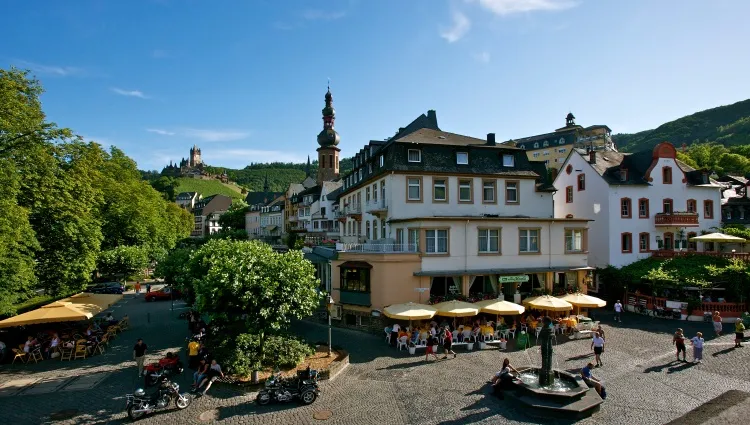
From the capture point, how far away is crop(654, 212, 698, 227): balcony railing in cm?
3381

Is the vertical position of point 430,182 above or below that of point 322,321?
above

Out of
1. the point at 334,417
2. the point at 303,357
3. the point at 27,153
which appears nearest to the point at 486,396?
the point at 334,417

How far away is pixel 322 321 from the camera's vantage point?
27828 mm

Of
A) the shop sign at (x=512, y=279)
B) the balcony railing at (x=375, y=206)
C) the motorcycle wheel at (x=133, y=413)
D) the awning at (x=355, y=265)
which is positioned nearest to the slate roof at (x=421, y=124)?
the balcony railing at (x=375, y=206)

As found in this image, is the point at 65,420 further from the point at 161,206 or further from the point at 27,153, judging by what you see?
the point at 161,206

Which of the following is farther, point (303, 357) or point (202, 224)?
point (202, 224)

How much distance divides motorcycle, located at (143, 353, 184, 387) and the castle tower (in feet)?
210

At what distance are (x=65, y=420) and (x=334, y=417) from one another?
8.65 metres

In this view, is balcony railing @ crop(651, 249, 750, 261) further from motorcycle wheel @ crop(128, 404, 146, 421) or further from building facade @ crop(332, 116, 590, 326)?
motorcycle wheel @ crop(128, 404, 146, 421)

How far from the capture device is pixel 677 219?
1334 inches

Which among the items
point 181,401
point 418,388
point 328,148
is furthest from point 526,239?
point 328,148

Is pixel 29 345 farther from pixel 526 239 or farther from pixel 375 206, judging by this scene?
pixel 526 239

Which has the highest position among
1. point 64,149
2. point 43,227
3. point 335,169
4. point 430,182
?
point 335,169

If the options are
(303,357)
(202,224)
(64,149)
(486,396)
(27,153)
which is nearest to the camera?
(486,396)
